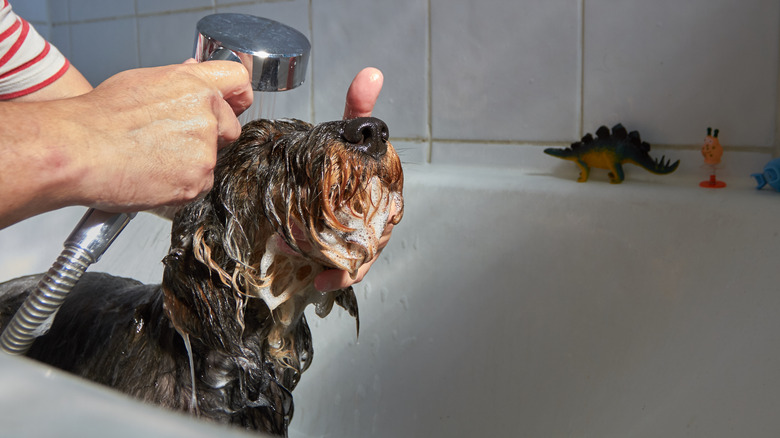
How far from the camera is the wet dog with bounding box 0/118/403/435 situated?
0.80 m

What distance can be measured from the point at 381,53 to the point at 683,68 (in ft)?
2.75

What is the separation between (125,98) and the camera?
0.70m

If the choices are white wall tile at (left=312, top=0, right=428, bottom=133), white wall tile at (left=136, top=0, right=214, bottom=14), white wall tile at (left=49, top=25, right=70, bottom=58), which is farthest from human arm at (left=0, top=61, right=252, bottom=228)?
white wall tile at (left=49, top=25, right=70, bottom=58)

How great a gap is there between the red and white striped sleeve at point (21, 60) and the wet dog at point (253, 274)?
49 cm

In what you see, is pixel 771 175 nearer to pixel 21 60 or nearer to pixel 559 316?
pixel 559 316

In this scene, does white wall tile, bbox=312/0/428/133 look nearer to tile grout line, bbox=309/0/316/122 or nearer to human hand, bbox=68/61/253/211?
tile grout line, bbox=309/0/316/122

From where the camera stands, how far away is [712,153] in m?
1.44

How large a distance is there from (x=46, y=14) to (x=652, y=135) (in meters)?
2.60

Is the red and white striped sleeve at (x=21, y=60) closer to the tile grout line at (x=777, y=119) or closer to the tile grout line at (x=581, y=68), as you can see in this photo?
the tile grout line at (x=581, y=68)

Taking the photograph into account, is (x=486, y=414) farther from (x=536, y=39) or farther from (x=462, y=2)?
(x=462, y=2)

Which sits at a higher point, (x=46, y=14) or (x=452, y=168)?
(x=46, y=14)

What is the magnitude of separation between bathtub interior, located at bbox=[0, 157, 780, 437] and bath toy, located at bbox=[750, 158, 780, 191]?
0.9 inches

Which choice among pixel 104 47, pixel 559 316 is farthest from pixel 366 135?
pixel 104 47

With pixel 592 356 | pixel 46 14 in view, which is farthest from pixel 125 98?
pixel 46 14
